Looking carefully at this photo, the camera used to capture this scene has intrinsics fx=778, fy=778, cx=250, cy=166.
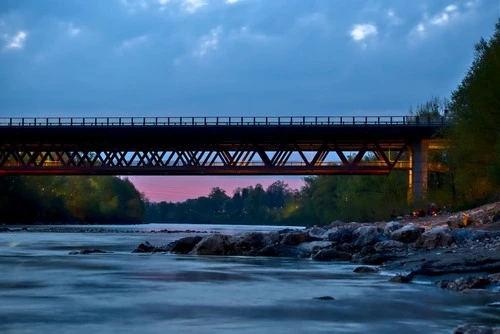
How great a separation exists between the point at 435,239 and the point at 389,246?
2.45 meters

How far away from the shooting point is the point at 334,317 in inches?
571

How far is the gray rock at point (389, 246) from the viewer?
105ft

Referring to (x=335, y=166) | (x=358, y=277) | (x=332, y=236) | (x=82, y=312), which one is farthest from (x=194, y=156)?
(x=82, y=312)

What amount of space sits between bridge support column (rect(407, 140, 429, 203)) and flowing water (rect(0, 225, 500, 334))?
43.4 metres

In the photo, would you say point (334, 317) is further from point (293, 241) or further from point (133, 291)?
point (293, 241)

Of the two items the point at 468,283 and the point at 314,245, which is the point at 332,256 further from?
the point at 468,283

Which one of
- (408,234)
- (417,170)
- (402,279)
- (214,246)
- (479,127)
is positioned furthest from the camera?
(417,170)

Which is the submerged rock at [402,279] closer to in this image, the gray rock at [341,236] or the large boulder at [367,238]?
the large boulder at [367,238]

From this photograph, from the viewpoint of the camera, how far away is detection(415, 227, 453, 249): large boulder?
3059 centimetres

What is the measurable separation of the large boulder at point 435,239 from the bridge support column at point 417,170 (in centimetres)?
3454

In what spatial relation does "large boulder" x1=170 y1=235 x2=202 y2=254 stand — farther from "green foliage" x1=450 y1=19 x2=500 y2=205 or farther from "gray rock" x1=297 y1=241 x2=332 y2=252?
"green foliage" x1=450 y1=19 x2=500 y2=205

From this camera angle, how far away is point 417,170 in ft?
230

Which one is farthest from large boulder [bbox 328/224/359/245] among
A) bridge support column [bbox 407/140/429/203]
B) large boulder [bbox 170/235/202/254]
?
bridge support column [bbox 407/140/429/203]

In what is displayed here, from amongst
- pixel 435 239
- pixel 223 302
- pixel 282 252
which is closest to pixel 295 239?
pixel 282 252
